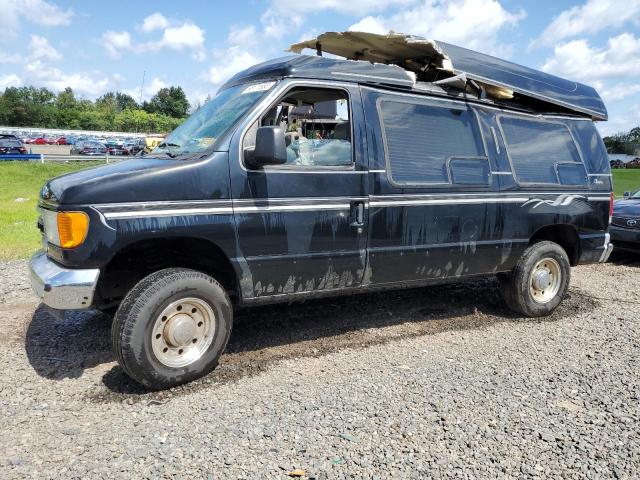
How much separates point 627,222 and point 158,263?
26.5 feet

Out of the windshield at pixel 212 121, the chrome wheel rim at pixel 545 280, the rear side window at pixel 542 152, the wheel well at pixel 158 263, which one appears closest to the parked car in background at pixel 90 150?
the windshield at pixel 212 121

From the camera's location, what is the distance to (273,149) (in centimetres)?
364

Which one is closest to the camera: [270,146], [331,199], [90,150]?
[270,146]

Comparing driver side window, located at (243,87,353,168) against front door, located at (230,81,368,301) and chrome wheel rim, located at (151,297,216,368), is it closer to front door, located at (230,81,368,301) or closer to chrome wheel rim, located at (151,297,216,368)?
front door, located at (230,81,368,301)

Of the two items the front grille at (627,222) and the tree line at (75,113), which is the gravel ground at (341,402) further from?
the tree line at (75,113)

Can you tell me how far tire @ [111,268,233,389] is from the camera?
350 cm

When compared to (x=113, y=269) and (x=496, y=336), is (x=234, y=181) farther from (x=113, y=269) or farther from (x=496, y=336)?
(x=496, y=336)

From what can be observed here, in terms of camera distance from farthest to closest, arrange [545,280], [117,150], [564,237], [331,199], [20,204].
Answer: [117,150]
[20,204]
[564,237]
[545,280]
[331,199]

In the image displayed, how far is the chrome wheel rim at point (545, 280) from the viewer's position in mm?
5550

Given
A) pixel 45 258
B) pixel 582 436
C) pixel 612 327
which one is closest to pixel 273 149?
pixel 45 258

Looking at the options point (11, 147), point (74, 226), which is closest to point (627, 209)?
point (74, 226)

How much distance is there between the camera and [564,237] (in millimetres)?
5836

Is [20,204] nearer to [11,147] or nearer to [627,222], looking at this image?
[627,222]

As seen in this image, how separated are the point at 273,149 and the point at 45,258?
1.90 metres
